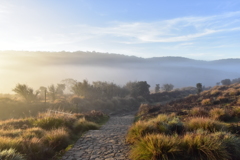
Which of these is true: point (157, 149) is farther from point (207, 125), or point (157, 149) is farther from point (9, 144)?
point (9, 144)

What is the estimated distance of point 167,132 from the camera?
733 cm

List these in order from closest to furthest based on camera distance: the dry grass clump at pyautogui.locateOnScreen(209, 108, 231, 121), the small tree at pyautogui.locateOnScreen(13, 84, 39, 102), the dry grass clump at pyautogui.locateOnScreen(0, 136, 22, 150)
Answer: the dry grass clump at pyautogui.locateOnScreen(0, 136, 22, 150)
the dry grass clump at pyautogui.locateOnScreen(209, 108, 231, 121)
the small tree at pyautogui.locateOnScreen(13, 84, 39, 102)

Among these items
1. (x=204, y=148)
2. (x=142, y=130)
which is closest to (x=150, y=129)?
(x=142, y=130)

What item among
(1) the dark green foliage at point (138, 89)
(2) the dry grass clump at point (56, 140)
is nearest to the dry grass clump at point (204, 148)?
(2) the dry grass clump at point (56, 140)

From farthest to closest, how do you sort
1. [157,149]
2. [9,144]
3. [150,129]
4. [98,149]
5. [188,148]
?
[150,129] < [98,149] < [9,144] < [188,148] < [157,149]

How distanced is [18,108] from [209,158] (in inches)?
876

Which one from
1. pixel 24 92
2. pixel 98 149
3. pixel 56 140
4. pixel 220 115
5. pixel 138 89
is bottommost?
pixel 138 89

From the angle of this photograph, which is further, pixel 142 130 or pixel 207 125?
pixel 207 125

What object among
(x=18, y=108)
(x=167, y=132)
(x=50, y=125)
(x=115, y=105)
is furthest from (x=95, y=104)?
(x=167, y=132)

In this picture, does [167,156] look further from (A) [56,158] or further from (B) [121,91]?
(B) [121,91]

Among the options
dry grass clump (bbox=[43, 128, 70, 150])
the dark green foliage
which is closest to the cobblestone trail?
dry grass clump (bbox=[43, 128, 70, 150])

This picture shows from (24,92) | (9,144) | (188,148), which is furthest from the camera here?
(24,92)

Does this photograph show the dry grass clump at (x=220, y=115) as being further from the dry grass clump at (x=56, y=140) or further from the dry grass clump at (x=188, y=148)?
the dry grass clump at (x=56, y=140)

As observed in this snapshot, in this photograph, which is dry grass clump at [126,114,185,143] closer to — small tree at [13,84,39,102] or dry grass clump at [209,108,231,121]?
dry grass clump at [209,108,231,121]
